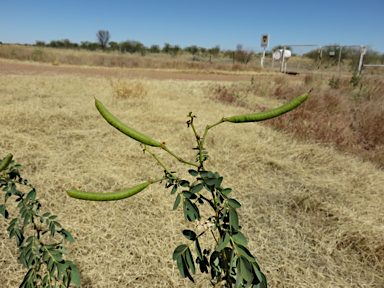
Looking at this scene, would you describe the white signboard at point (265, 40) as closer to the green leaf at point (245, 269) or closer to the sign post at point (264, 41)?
the sign post at point (264, 41)

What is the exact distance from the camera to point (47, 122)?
3895mm

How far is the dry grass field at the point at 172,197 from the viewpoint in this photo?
5.40ft

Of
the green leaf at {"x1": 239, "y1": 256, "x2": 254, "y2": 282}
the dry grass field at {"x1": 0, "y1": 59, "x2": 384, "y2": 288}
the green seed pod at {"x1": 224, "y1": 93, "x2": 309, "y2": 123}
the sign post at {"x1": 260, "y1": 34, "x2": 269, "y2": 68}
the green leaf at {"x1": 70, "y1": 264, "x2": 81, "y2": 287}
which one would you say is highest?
the sign post at {"x1": 260, "y1": 34, "x2": 269, "y2": 68}

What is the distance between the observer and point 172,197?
2.37m

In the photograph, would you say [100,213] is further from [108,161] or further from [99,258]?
[108,161]

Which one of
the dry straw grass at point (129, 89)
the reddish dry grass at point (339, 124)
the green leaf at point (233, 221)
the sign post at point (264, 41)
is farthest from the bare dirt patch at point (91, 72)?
the green leaf at point (233, 221)

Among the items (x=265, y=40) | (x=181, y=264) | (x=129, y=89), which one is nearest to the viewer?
(x=181, y=264)

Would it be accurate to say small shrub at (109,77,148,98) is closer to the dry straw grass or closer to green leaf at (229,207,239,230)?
the dry straw grass

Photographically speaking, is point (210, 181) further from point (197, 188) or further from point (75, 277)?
point (75, 277)

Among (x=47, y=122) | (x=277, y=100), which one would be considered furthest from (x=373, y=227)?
(x=277, y=100)

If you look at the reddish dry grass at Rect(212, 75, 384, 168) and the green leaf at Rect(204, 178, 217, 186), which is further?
the reddish dry grass at Rect(212, 75, 384, 168)

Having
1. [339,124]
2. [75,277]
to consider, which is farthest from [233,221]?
[339,124]

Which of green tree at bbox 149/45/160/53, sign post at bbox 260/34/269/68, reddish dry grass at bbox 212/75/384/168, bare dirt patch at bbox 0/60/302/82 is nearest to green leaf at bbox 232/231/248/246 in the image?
reddish dry grass at bbox 212/75/384/168

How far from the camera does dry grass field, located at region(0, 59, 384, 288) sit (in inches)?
64.8
